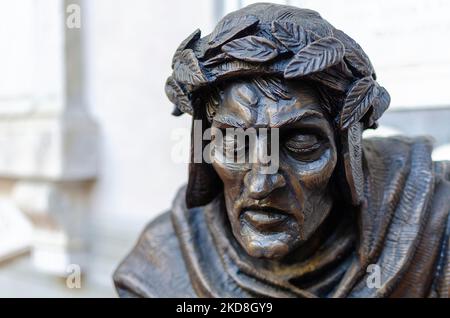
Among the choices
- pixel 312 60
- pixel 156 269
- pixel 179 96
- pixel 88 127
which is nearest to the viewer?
pixel 312 60

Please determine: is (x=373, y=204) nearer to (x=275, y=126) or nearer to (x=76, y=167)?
(x=275, y=126)

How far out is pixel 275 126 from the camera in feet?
2.14

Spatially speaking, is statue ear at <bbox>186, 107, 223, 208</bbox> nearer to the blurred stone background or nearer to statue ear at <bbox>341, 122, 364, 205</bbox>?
statue ear at <bbox>341, 122, 364, 205</bbox>

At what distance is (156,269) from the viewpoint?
895 millimetres

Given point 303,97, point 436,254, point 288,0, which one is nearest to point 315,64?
point 303,97

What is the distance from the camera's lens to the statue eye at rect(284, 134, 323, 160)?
678 millimetres

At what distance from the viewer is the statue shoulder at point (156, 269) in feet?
2.84

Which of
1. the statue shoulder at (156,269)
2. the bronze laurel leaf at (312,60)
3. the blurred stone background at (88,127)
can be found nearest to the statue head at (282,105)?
the bronze laurel leaf at (312,60)

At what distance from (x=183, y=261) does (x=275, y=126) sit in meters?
0.36

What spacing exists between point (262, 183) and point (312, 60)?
0.58 feet

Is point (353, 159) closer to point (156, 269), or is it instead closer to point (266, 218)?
point (266, 218)

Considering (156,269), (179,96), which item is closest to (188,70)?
(179,96)

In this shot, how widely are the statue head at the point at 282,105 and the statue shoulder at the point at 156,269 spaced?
21cm

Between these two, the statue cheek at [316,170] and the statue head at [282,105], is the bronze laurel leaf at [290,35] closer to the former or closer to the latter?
the statue head at [282,105]
